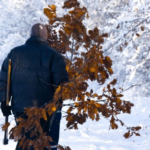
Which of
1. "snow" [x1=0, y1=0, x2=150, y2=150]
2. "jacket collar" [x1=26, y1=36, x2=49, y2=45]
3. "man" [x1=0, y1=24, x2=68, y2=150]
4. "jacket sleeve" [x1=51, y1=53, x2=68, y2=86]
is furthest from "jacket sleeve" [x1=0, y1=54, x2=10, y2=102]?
"snow" [x1=0, y1=0, x2=150, y2=150]

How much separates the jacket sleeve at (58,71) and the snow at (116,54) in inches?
40.3

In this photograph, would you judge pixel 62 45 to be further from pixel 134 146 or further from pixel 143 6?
pixel 143 6

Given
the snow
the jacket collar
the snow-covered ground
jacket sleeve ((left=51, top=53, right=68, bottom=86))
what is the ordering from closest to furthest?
1. jacket sleeve ((left=51, top=53, right=68, bottom=86))
2. the jacket collar
3. the snow-covered ground
4. the snow

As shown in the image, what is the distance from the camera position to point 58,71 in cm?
324

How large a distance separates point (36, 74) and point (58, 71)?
0.24 m

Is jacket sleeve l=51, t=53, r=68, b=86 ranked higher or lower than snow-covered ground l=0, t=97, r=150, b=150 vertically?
higher

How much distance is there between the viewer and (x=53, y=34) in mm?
4430

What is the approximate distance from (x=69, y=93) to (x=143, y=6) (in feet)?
24.3

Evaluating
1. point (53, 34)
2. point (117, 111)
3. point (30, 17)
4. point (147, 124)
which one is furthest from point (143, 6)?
point (30, 17)

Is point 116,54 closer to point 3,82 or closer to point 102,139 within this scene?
point 102,139

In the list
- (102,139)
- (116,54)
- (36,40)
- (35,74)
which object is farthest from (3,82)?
(116,54)

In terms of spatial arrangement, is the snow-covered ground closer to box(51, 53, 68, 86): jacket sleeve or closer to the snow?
the snow

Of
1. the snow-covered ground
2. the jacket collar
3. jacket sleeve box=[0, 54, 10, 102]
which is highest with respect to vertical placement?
the jacket collar

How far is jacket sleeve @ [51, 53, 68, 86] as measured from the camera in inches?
128
